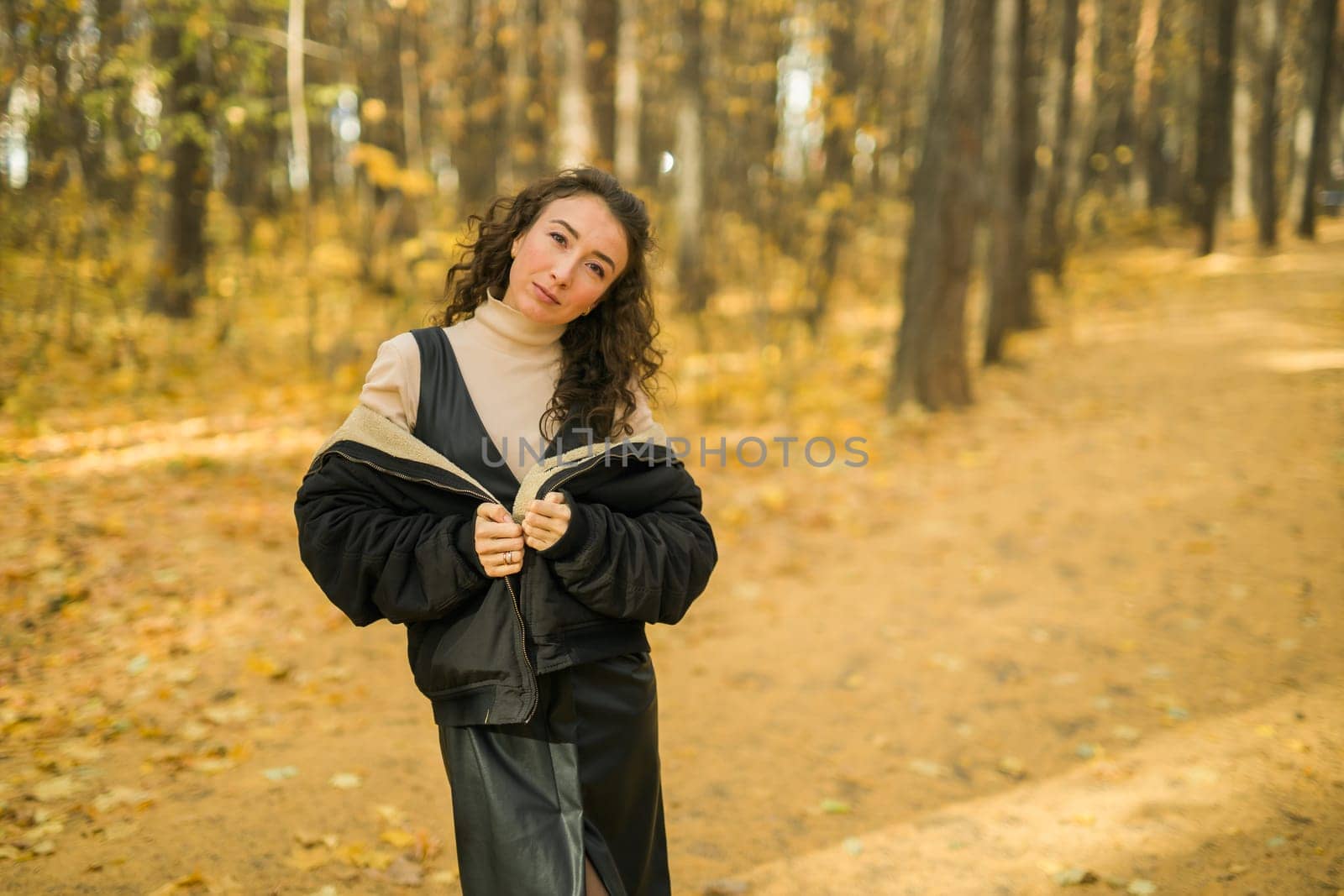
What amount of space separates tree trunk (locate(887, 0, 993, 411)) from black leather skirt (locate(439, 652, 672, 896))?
25.6ft

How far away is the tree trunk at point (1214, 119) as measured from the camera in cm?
1686

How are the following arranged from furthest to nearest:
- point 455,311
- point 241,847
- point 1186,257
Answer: point 1186,257
point 241,847
point 455,311

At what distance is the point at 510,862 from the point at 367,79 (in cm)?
1065

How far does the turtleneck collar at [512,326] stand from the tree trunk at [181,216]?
933 cm

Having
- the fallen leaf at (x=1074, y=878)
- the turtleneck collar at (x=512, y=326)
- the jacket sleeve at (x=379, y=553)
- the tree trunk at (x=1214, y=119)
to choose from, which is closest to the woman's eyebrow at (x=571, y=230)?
the turtleneck collar at (x=512, y=326)

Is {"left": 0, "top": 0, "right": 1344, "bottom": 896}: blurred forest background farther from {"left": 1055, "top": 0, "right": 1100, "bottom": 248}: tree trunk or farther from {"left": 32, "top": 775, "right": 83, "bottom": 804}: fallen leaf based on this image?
{"left": 1055, "top": 0, "right": 1100, "bottom": 248}: tree trunk

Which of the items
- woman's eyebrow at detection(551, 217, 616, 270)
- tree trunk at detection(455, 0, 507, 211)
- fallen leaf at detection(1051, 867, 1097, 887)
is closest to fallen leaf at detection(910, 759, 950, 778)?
fallen leaf at detection(1051, 867, 1097, 887)

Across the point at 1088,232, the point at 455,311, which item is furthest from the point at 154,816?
the point at 1088,232

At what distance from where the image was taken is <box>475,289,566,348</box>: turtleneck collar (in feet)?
7.56

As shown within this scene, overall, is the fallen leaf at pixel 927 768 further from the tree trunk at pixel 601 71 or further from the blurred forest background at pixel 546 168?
the tree trunk at pixel 601 71

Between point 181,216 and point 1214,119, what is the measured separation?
55.5 feet

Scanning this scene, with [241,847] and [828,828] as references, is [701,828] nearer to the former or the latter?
[828,828]

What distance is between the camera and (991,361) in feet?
37.6

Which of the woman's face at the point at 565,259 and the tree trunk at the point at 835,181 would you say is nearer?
the woman's face at the point at 565,259
